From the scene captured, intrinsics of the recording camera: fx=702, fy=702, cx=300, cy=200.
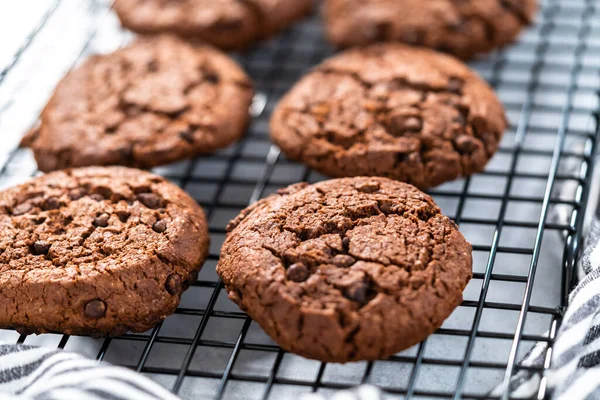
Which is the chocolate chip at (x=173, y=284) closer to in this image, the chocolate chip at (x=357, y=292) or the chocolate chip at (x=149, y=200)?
the chocolate chip at (x=149, y=200)

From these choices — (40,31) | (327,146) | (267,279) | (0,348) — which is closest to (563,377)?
(267,279)

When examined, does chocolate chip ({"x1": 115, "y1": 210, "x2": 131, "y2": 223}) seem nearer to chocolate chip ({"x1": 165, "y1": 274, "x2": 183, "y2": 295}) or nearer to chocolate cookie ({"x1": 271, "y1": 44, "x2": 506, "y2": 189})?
chocolate chip ({"x1": 165, "y1": 274, "x2": 183, "y2": 295})

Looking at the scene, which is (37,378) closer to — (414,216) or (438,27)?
(414,216)

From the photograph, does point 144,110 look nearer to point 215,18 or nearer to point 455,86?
point 215,18

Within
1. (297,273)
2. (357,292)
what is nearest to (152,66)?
(297,273)

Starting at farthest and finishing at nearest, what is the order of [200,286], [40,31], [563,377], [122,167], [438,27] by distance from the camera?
[438,27] < [40,31] < [122,167] < [200,286] < [563,377]

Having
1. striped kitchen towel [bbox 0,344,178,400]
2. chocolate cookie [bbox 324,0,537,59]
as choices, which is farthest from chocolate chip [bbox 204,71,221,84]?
striped kitchen towel [bbox 0,344,178,400]
